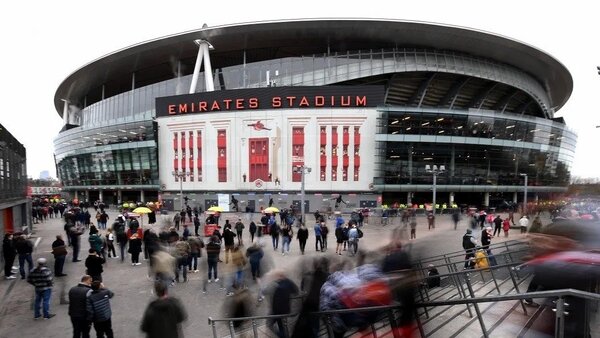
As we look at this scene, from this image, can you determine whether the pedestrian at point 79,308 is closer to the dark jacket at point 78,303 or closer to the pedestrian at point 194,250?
the dark jacket at point 78,303

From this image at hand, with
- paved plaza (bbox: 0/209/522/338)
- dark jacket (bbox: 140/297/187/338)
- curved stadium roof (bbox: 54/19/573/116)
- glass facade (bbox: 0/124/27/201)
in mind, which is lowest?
paved plaza (bbox: 0/209/522/338)

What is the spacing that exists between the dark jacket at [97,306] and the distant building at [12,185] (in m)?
10.8

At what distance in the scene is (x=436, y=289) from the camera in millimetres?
9648

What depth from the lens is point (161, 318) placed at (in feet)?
18.7

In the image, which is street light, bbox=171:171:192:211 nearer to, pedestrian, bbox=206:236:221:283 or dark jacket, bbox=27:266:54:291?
pedestrian, bbox=206:236:221:283

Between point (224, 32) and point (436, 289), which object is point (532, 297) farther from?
point (224, 32)

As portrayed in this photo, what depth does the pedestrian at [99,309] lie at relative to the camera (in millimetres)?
6973

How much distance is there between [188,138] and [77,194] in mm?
37791

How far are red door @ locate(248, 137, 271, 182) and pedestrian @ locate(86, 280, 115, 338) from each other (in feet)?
131

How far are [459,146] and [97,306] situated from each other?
48.7 m

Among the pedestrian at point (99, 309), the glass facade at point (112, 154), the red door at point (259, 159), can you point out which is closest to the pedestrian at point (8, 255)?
the pedestrian at point (99, 309)

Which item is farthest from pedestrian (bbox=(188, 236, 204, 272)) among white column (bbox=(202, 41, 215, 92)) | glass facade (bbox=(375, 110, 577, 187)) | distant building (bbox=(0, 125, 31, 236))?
white column (bbox=(202, 41, 215, 92))

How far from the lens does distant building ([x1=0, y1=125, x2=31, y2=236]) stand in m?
17.2

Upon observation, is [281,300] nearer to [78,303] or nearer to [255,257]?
[78,303]
